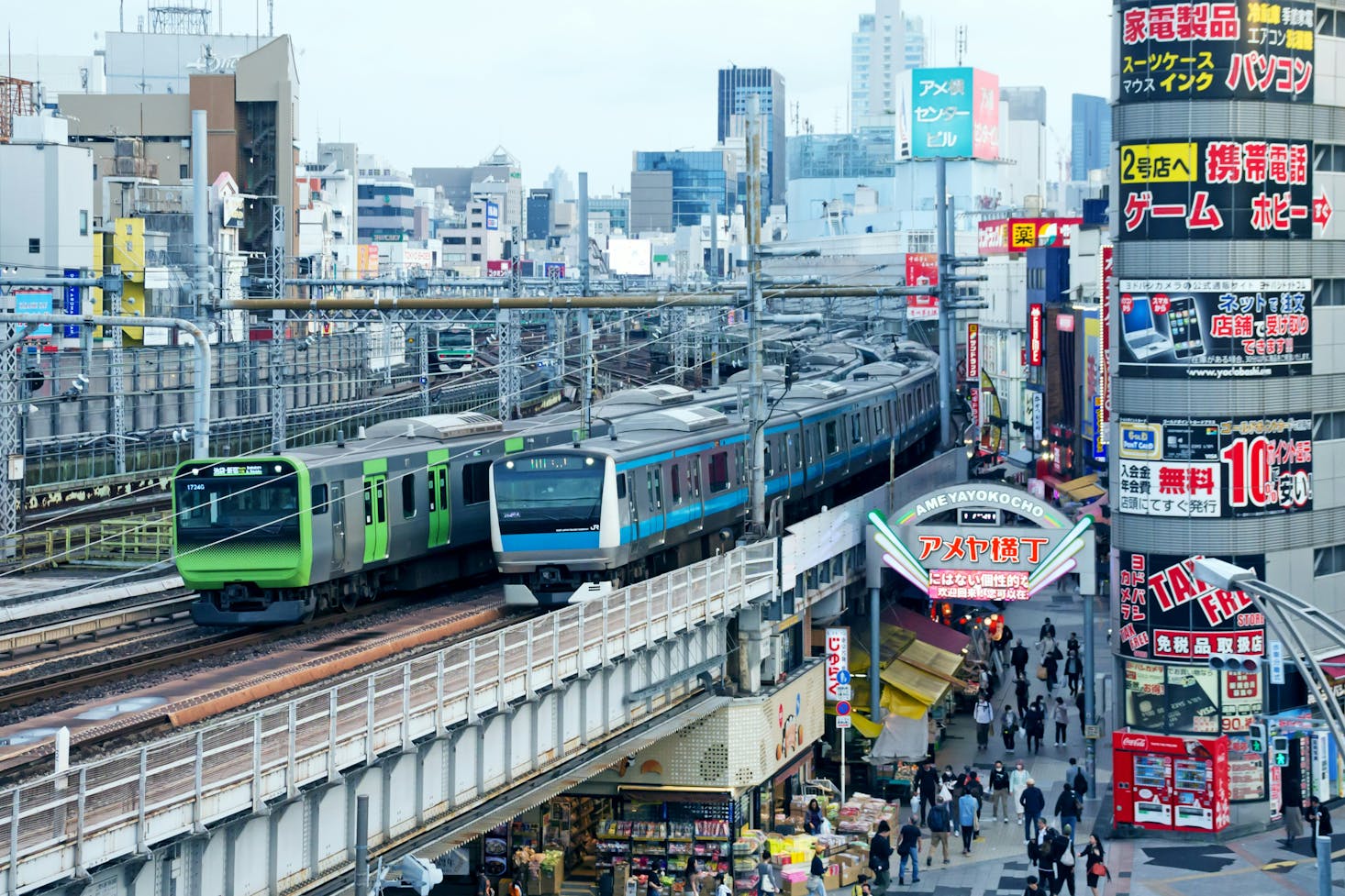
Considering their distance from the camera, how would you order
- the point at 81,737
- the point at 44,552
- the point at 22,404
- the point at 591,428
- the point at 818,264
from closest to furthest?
the point at 81,737, the point at 591,428, the point at 44,552, the point at 22,404, the point at 818,264

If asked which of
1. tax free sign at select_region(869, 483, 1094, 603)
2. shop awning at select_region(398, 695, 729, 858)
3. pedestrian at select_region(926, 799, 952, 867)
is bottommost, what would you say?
pedestrian at select_region(926, 799, 952, 867)

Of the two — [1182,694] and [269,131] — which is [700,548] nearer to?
[1182,694]

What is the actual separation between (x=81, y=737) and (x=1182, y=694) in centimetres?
2053

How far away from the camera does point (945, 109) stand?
508ft

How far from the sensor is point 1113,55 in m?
35.7

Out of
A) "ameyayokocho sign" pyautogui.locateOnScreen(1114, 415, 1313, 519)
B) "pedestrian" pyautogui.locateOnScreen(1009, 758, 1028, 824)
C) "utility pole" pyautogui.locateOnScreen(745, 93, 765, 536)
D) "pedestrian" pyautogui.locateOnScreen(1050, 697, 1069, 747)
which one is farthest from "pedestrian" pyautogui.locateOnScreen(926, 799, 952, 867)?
"pedestrian" pyautogui.locateOnScreen(1050, 697, 1069, 747)

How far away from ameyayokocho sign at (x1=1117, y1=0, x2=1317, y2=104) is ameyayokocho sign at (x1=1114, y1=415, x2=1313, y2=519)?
18.1 ft

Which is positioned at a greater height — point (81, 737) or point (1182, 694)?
point (81, 737)

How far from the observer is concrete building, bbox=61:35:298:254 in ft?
354

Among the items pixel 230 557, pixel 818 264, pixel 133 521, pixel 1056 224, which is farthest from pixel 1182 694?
pixel 818 264

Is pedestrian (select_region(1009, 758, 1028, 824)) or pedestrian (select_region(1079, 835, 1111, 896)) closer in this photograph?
pedestrian (select_region(1079, 835, 1111, 896))

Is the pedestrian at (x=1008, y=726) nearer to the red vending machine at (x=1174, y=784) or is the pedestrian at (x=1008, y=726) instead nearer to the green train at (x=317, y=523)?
the red vending machine at (x=1174, y=784)

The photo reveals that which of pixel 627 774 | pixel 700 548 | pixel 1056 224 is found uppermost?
pixel 1056 224

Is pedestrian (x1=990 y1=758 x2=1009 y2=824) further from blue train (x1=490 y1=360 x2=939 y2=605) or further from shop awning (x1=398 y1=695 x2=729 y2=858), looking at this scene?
shop awning (x1=398 y1=695 x2=729 y2=858)
